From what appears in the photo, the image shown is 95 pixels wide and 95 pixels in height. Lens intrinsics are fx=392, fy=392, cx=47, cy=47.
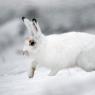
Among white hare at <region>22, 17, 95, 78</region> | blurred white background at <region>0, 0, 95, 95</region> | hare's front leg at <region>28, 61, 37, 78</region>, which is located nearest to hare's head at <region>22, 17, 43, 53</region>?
white hare at <region>22, 17, 95, 78</region>

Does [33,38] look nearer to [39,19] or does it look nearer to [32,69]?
[32,69]

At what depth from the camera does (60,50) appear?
296 cm

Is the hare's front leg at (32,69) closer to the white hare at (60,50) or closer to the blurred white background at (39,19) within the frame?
the white hare at (60,50)

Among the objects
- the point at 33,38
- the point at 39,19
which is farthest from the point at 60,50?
the point at 39,19

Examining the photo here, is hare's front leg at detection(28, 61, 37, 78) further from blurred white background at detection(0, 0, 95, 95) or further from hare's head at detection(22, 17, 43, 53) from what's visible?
blurred white background at detection(0, 0, 95, 95)

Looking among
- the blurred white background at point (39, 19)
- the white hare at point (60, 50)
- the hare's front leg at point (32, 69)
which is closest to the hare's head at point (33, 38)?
the white hare at point (60, 50)

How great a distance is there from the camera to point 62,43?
2.97 m

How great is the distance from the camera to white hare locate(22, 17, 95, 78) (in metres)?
2.81

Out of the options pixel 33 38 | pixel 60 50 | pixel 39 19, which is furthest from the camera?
pixel 39 19

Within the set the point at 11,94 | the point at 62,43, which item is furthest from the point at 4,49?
the point at 11,94

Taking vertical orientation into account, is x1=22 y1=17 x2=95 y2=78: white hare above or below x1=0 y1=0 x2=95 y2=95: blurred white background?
above

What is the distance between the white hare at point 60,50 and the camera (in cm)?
281

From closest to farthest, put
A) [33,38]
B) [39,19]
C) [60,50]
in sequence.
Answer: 1. [60,50]
2. [33,38]
3. [39,19]

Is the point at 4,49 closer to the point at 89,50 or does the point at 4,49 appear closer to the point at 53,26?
the point at 53,26
